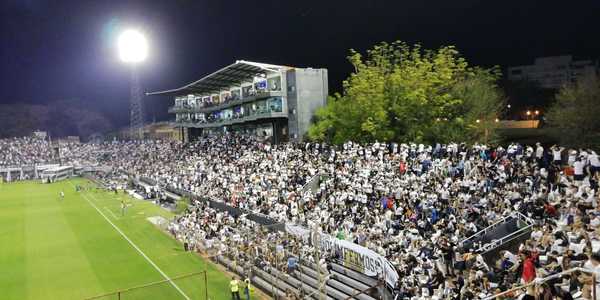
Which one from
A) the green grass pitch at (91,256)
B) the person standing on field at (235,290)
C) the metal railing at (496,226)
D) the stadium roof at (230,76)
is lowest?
the green grass pitch at (91,256)

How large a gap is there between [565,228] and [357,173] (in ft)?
41.5

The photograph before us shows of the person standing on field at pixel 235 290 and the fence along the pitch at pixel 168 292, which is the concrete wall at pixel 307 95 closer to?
the fence along the pitch at pixel 168 292

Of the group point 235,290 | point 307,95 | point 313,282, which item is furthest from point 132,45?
point 313,282

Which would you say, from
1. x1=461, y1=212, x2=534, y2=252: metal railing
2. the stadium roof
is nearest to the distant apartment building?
the stadium roof

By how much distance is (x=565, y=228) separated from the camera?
12547mm

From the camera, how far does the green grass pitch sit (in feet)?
68.3

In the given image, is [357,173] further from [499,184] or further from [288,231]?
[499,184]

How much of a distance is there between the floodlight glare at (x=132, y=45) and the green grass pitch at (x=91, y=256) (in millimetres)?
21371

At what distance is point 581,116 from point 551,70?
6130 centimetres

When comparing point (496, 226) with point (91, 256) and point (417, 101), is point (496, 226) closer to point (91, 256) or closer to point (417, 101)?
point (417, 101)

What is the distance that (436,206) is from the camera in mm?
17641

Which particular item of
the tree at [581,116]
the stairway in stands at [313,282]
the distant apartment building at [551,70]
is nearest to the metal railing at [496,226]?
the stairway in stands at [313,282]

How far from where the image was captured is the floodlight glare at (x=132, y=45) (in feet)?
186

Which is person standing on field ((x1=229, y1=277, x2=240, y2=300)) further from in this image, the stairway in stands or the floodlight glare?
the floodlight glare
